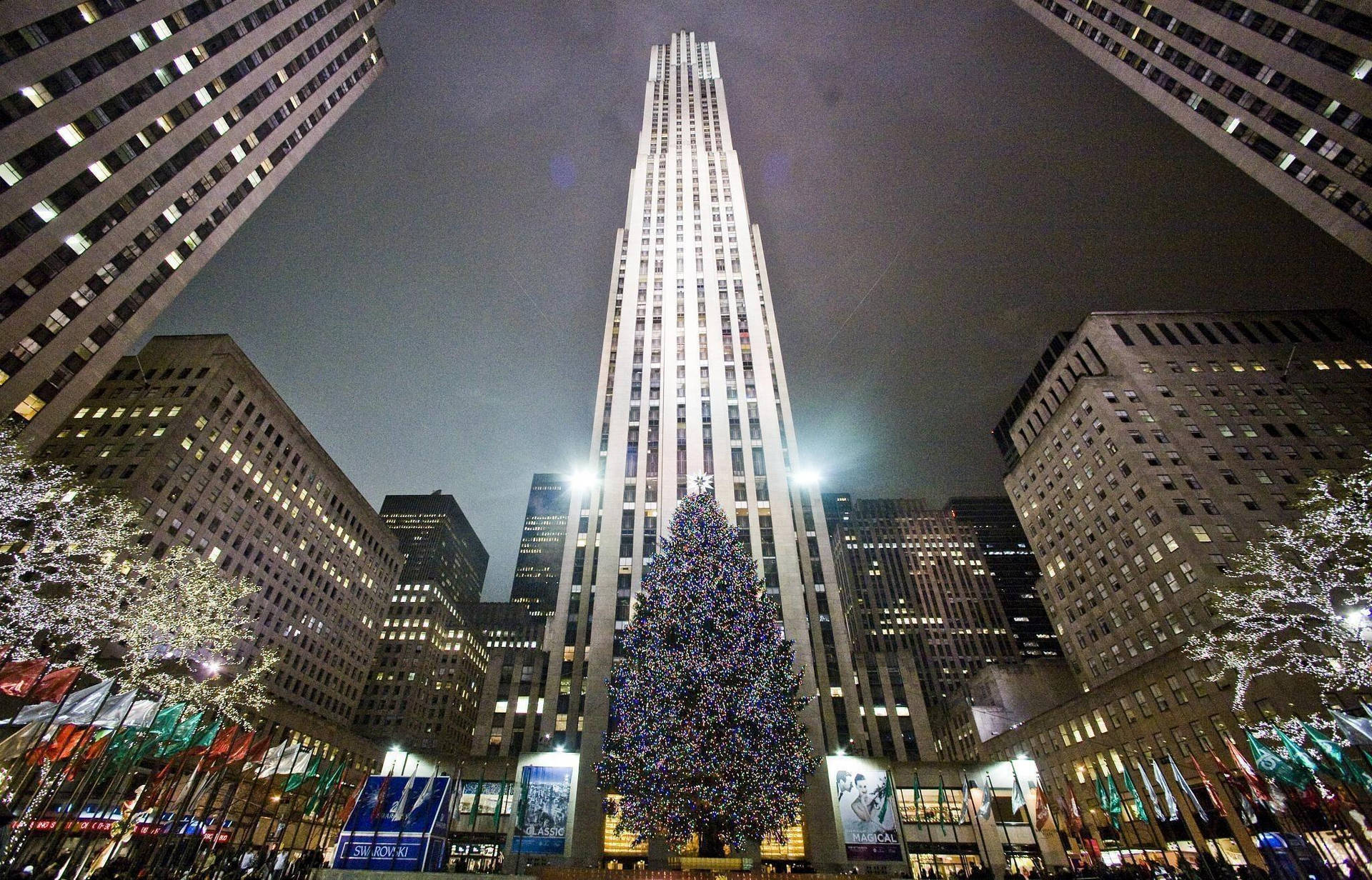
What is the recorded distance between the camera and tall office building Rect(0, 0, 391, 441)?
3697 cm

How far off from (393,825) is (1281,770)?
3405 centimetres

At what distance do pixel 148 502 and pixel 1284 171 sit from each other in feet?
350

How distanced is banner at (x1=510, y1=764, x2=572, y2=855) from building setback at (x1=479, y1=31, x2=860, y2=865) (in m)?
0.72

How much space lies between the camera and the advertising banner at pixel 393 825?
22.7 meters

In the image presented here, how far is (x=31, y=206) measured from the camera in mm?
37281

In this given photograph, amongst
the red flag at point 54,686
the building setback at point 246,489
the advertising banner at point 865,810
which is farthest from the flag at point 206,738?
the building setback at point 246,489

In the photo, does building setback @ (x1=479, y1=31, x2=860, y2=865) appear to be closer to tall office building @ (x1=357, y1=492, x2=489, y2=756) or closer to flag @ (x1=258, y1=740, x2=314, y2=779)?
flag @ (x1=258, y1=740, x2=314, y2=779)

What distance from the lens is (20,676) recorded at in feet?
60.0

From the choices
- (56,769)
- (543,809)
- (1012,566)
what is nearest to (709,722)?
(543,809)

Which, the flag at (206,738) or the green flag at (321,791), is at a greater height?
the flag at (206,738)

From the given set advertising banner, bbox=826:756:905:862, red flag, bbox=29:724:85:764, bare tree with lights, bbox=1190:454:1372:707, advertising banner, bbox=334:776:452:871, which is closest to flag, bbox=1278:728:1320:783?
advertising banner, bbox=826:756:905:862

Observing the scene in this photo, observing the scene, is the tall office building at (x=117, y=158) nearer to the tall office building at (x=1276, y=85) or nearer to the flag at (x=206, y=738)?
the flag at (x=206, y=738)

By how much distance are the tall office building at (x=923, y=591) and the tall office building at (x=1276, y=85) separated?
85522 millimetres

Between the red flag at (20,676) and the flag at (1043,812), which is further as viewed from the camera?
the flag at (1043,812)
